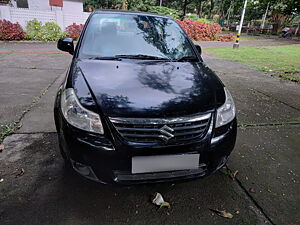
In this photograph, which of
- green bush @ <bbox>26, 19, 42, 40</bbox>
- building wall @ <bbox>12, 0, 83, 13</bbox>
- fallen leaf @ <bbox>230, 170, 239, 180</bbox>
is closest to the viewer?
fallen leaf @ <bbox>230, 170, 239, 180</bbox>

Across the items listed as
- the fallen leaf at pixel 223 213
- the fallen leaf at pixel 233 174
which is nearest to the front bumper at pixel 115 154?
Answer: the fallen leaf at pixel 223 213

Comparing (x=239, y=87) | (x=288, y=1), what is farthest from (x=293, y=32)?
(x=239, y=87)

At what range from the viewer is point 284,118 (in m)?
3.71

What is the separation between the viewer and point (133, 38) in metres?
2.76

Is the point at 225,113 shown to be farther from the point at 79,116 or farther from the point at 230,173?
the point at 79,116

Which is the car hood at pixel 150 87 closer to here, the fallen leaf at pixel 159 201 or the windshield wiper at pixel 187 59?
the windshield wiper at pixel 187 59

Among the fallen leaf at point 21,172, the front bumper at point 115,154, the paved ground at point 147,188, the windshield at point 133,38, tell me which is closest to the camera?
the front bumper at point 115,154

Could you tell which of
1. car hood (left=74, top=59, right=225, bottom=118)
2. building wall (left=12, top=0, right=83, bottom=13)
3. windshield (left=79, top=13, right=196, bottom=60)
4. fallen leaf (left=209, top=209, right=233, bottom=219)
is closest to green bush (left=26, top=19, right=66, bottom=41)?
building wall (left=12, top=0, right=83, bottom=13)

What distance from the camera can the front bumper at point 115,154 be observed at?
162cm

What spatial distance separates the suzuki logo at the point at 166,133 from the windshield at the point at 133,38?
1.19m

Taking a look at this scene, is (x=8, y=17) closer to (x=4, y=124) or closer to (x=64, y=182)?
(x=4, y=124)

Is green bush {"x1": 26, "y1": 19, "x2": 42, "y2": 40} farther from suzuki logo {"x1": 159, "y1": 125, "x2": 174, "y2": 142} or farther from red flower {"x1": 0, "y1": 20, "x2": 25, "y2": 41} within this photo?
suzuki logo {"x1": 159, "y1": 125, "x2": 174, "y2": 142}

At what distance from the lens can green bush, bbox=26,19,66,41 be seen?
11.5m

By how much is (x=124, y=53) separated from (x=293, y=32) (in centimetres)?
2955
